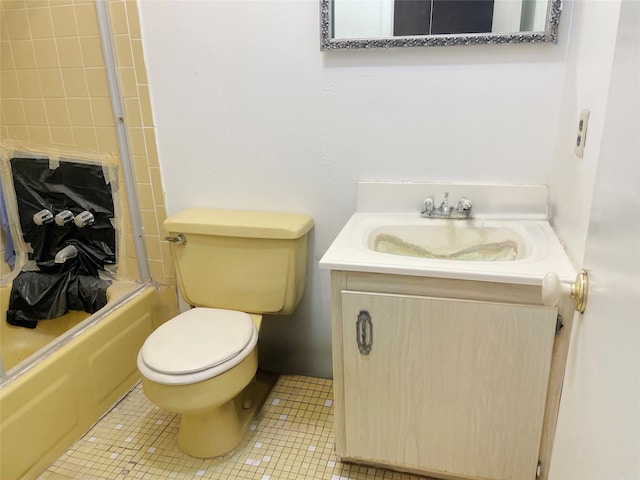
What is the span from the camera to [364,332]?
128 cm

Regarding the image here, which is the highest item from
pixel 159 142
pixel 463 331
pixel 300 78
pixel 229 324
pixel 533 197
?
pixel 300 78

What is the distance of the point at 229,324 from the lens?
5.18 feet

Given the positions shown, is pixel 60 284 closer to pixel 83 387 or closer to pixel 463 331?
pixel 83 387

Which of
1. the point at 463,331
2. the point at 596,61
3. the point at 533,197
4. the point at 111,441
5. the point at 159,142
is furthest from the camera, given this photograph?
the point at 159,142

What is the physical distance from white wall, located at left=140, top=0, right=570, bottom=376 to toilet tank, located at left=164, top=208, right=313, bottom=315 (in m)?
0.11

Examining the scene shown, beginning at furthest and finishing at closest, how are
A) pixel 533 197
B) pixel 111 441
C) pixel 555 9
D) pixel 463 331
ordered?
pixel 111 441 → pixel 533 197 → pixel 555 9 → pixel 463 331

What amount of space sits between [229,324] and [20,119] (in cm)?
116

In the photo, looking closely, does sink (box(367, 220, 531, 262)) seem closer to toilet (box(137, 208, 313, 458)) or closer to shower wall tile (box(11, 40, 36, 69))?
toilet (box(137, 208, 313, 458))

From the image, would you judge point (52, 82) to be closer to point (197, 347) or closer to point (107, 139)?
point (107, 139)

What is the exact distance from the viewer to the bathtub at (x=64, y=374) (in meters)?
1.40

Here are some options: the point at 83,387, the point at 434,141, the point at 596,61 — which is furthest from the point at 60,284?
the point at 596,61

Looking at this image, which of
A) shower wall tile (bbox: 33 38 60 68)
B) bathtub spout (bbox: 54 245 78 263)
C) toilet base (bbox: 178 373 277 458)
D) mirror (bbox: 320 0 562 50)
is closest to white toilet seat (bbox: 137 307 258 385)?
toilet base (bbox: 178 373 277 458)

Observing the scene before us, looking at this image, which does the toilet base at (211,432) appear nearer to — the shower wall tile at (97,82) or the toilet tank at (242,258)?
the toilet tank at (242,258)

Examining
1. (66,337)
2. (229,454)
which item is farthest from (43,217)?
(229,454)
